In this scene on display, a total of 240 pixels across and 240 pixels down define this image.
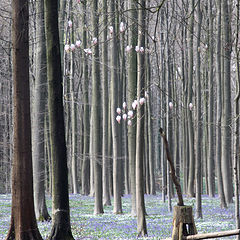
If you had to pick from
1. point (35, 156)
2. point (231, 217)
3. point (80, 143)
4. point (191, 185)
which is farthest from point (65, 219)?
point (80, 143)

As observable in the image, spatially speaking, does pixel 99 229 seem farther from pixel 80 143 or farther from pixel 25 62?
pixel 80 143

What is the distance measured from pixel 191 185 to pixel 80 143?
819 centimetres

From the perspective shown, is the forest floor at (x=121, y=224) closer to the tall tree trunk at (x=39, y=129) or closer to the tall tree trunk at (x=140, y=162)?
the tall tree trunk at (x=140, y=162)

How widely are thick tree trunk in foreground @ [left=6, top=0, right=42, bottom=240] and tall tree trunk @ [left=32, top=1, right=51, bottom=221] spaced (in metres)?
→ 5.67

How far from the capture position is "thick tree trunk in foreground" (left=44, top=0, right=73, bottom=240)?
31.6 feet

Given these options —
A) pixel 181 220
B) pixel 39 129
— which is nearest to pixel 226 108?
pixel 39 129

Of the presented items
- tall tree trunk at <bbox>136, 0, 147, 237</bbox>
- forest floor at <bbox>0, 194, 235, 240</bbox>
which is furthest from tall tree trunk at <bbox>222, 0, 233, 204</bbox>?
tall tree trunk at <bbox>136, 0, 147, 237</bbox>

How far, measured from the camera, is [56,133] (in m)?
9.67

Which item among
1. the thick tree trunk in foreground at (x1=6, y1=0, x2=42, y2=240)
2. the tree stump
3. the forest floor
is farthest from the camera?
the forest floor

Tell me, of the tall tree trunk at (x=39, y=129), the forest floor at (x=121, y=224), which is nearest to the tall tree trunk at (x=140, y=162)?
the forest floor at (x=121, y=224)

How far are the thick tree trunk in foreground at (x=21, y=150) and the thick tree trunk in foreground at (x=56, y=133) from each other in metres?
0.54

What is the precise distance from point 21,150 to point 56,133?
84 centimetres

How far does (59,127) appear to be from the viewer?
9695 millimetres

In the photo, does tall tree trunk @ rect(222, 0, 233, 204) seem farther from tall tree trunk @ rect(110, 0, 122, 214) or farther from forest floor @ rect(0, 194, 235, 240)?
tall tree trunk @ rect(110, 0, 122, 214)
